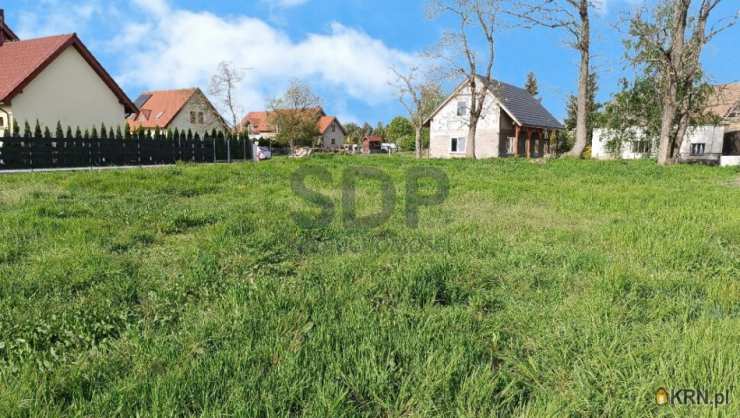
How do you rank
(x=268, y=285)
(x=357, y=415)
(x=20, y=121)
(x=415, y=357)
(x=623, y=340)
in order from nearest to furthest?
(x=357, y=415) < (x=415, y=357) < (x=623, y=340) < (x=268, y=285) < (x=20, y=121)

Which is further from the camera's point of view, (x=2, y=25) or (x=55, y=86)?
(x=2, y=25)

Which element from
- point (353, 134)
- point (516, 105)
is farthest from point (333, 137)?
point (516, 105)

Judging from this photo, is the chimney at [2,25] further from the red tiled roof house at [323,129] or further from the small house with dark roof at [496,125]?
the red tiled roof house at [323,129]

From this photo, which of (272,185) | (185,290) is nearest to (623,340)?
(185,290)

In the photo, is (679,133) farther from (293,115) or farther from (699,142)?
(293,115)

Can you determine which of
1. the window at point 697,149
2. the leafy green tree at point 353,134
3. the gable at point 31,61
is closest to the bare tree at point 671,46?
the window at point 697,149

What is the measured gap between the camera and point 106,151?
20703mm

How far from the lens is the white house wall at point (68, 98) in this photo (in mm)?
23078

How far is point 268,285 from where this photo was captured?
3.50 metres

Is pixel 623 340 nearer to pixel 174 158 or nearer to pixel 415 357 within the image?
pixel 415 357

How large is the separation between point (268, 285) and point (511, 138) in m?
38.2

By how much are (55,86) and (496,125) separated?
3109 centimetres

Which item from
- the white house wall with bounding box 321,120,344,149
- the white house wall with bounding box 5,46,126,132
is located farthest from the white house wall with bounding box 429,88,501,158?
the white house wall with bounding box 321,120,344,149

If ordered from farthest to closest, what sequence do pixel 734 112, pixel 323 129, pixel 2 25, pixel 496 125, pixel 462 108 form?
1. pixel 323 129
2. pixel 462 108
3. pixel 734 112
4. pixel 496 125
5. pixel 2 25
